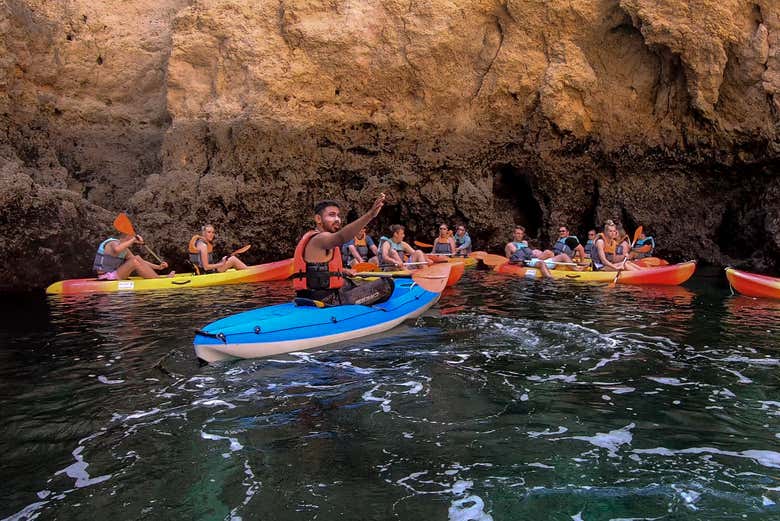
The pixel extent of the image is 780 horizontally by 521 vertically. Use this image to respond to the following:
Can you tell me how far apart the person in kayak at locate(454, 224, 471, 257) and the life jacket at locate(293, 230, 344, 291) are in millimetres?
7425

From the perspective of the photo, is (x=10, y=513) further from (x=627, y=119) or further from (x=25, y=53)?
(x=627, y=119)

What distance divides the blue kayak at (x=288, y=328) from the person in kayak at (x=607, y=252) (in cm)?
555

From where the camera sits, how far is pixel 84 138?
41.3 ft

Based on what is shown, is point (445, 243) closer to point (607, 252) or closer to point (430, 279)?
point (607, 252)

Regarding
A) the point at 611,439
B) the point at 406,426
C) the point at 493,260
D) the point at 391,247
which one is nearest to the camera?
the point at 611,439

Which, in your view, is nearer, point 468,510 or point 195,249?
point 468,510

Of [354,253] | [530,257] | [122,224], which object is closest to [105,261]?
[122,224]

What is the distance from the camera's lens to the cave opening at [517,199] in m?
14.6

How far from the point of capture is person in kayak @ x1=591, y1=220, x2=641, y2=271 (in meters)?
10.5

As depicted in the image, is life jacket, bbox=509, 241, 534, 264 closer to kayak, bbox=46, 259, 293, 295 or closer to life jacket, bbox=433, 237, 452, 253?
life jacket, bbox=433, 237, 452, 253

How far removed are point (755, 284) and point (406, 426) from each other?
22.7ft

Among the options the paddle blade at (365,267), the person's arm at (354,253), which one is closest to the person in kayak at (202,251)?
the paddle blade at (365,267)

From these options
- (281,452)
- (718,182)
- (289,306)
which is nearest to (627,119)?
(718,182)

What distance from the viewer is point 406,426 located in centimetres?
345
